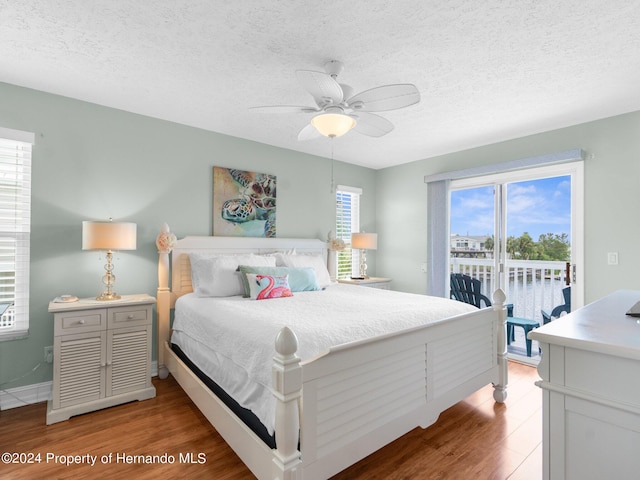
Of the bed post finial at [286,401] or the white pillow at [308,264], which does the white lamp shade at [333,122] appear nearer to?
the bed post finial at [286,401]

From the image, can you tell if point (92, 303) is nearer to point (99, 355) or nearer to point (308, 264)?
point (99, 355)

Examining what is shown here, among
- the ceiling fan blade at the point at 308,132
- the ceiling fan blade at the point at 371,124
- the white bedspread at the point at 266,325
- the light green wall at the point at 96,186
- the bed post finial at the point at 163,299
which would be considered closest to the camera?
the white bedspread at the point at 266,325

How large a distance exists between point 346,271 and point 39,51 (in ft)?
13.1

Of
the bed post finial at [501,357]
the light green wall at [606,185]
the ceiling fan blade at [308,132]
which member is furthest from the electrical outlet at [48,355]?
the light green wall at [606,185]

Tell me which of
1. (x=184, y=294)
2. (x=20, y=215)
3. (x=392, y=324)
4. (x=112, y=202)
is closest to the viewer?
(x=392, y=324)

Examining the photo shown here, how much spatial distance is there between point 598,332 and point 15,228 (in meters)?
3.71

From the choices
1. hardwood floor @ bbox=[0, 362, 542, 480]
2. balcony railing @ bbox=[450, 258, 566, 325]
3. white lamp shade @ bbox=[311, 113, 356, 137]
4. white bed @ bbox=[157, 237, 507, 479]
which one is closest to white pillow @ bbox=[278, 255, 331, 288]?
white bed @ bbox=[157, 237, 507, 479]

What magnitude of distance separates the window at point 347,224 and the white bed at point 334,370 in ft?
6.60

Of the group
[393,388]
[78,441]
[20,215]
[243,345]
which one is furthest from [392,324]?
[20,215]

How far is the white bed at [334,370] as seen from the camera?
1.51 metres

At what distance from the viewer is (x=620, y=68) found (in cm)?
230

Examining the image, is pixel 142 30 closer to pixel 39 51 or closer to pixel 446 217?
pixel 39 51

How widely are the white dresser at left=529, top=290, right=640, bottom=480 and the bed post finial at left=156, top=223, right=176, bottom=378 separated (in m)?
3.01

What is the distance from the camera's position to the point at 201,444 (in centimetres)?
211
